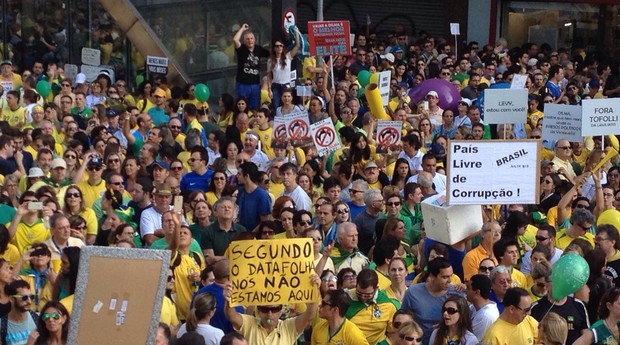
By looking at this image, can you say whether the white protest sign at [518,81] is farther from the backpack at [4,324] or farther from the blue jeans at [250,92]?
the backpack at [4,324]

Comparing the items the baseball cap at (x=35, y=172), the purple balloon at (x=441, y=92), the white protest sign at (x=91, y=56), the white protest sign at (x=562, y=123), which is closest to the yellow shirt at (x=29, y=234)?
the baseball cap at (x=35, y=172)

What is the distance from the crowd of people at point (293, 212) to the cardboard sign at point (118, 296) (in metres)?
1.29

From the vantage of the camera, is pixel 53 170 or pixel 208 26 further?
pixel 208 26

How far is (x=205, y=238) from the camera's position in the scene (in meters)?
12.4

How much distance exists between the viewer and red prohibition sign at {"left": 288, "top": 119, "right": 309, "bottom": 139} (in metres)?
16.0

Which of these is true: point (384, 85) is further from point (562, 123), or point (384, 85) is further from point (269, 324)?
point (269, 324)

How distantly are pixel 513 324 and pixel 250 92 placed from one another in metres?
12.0

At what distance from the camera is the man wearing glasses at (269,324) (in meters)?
9.52

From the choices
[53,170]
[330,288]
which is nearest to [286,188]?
[53,170]

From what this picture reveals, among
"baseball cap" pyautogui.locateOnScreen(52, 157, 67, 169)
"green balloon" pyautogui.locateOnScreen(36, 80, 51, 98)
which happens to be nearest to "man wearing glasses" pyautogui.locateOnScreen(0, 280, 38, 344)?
"baseball cap" pyautogui.locateOnScreen(52, 157, 67, 169)

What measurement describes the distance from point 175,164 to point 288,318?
469 cm

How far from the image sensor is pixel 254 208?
1352 centimetres

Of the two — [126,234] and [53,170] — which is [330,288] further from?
[53,170]

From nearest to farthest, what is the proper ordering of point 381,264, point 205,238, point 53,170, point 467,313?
point 467,313 → point 381,264 → point 205,238 → point 53,170
